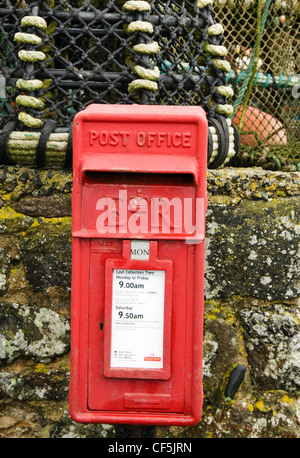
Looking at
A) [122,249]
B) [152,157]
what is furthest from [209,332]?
[152,157]

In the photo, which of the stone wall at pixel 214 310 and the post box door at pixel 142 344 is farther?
the stone wall at pixel 214 310

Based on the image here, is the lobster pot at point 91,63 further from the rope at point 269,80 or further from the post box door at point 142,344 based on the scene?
the post box door at point 142,344

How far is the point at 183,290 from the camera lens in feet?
3.91

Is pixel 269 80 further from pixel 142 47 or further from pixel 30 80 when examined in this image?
pixel 30 80

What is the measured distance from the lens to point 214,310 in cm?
168

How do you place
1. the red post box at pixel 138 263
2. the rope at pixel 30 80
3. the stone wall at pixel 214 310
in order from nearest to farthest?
the red post box at pixel 138 263 → the rope at pixel 30 80 → the stone wall at pixel 214 310

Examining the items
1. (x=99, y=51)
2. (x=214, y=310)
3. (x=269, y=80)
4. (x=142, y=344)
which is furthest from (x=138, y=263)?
(x=269, y=80)

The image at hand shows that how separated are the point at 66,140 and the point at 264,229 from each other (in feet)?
2.55

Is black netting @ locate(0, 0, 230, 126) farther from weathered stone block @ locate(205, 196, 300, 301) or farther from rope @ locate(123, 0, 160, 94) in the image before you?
weathered stone block @ locate(205, 196, 300, 301)

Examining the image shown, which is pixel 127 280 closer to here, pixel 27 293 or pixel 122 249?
pixel 122 249

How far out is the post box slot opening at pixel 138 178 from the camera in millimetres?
1163

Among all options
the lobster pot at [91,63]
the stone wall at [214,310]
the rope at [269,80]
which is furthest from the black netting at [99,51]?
the rope at [269,80]

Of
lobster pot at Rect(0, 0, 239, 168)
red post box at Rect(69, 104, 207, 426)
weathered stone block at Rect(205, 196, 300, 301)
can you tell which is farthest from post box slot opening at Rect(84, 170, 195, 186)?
weathered stone block at Rect(205, 196, 300, 301)

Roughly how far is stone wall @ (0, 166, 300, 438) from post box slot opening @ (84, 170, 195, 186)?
18.8 inches
